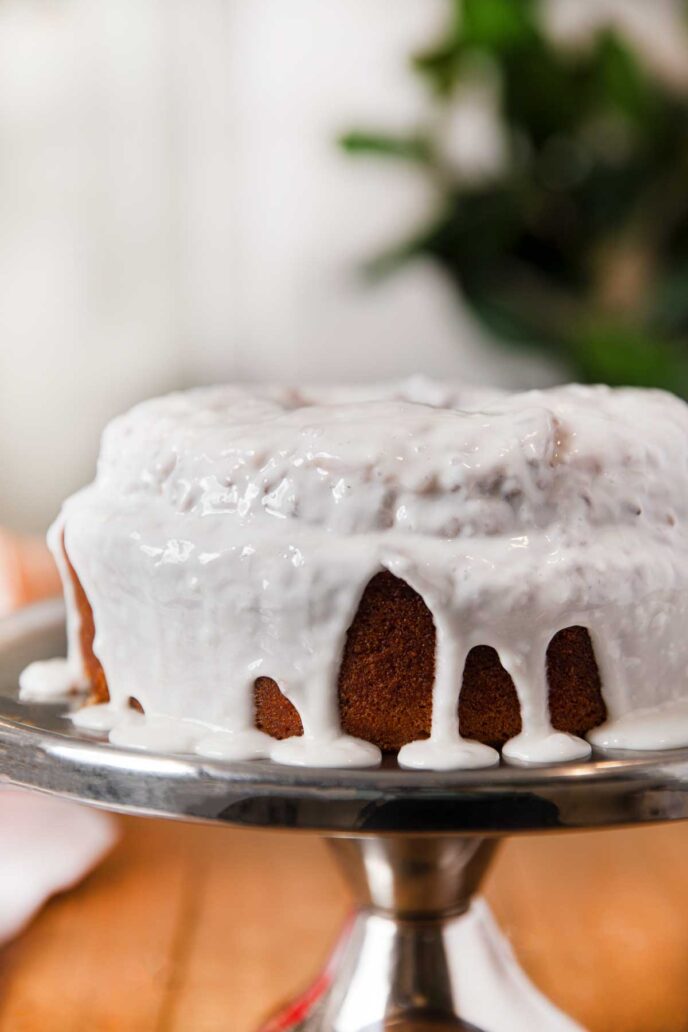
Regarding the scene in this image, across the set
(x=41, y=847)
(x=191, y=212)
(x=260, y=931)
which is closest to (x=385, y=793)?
(x=260, y=931)

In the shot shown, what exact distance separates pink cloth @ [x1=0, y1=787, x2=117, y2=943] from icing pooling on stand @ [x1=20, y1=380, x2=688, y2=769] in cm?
64

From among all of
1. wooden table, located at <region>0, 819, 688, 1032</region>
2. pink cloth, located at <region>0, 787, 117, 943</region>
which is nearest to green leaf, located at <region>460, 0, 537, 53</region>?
wooden table, located at <region>0, 819, 688, 1032</region>

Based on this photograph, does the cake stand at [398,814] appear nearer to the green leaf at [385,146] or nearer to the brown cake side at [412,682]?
the brown cake side at [412,682]

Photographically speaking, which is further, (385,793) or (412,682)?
(412,682)

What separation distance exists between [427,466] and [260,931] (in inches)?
29.6

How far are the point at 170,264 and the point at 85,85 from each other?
0.50 meters

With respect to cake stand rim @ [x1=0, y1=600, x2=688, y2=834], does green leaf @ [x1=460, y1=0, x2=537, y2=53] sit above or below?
above

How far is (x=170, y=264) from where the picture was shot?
10.5 feet

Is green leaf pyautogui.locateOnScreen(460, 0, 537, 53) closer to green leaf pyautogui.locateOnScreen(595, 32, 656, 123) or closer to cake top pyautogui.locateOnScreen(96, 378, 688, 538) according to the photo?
green leaf pyautogui.locateOnScreen(595, 32, 656, 123)

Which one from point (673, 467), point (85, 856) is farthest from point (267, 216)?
point (673, 467)

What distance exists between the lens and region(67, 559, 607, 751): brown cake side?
73 cm

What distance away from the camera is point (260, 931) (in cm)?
128

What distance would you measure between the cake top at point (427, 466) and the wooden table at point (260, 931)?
507 mm

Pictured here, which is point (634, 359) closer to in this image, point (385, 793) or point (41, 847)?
point (41, 847)
